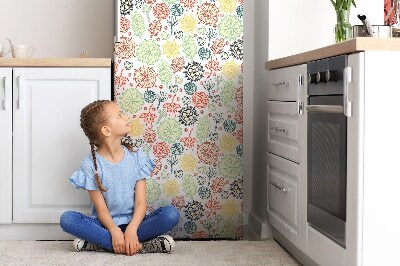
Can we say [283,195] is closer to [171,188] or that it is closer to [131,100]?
[171,188]

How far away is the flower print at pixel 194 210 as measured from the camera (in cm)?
381

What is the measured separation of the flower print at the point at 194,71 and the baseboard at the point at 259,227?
0.85 metres

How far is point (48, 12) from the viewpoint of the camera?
14.0 feet

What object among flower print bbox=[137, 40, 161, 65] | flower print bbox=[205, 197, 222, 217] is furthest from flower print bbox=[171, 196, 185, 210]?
flower print bbox=[137, 40, 161, 65]

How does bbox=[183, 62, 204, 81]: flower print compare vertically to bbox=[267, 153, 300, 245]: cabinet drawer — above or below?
above

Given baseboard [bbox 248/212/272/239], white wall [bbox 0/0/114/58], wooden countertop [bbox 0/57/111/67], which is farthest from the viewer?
white wall [bbox 0/0/114/58]

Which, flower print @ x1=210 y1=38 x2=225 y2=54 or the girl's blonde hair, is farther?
flower print @ x1=210 y1=38 x2=225 y2=54

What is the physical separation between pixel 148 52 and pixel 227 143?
0.62 metres

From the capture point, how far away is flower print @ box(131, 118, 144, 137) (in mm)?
3772

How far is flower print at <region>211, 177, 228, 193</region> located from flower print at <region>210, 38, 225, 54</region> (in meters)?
0.65

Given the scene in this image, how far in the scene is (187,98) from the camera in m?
3.78

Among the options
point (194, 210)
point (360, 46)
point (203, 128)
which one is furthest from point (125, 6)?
point (360, 46)

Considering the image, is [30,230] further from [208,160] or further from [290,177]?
[290,177]

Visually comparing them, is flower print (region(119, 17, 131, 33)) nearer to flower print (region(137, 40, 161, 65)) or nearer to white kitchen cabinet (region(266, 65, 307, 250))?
flower print (region(137, 40, 161, 65))
